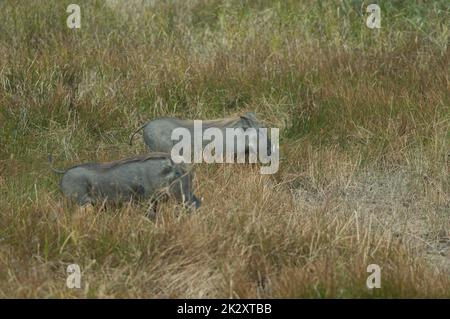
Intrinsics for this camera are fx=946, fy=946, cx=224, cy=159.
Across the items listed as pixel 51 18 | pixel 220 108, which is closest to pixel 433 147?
pixel 220 108

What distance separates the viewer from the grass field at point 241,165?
4.17 metres

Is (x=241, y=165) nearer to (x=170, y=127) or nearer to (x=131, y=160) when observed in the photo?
(x=170, y=127)

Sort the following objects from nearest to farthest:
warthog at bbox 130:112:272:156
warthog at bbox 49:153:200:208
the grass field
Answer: the grass field, warthog at bbox 49:153:200:208, warthog at bbox 130:112:272:156

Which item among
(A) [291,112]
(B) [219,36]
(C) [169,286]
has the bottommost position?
(C) [169,286]

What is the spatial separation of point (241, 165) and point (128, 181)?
103cm

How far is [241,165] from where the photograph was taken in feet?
18.1

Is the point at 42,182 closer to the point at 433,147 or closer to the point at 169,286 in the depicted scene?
the point at 169,286

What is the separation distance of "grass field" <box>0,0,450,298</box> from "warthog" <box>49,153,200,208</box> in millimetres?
87

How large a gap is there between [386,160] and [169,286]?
86.4 inches

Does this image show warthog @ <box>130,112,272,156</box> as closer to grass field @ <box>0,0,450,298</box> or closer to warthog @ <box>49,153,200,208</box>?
grass field @ <box>0,0,450,298</box>

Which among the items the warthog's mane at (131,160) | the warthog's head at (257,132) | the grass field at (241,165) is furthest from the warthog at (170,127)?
the warthog's mane at (131,160)

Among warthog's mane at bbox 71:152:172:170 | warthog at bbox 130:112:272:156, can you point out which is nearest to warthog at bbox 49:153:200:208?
warthog's mane at bbox 71:152:172:170

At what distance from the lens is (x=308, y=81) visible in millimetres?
6602

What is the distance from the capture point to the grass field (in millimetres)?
4168
